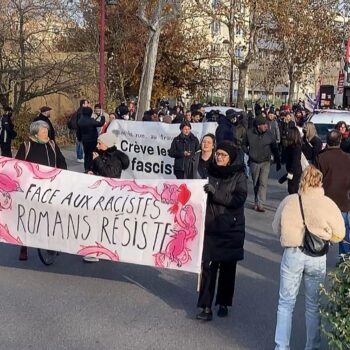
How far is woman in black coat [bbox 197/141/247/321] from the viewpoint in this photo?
6.38m

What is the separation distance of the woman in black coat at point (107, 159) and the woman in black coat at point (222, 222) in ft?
7.18

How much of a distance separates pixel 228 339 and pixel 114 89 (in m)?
31.1

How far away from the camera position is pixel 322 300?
523cm

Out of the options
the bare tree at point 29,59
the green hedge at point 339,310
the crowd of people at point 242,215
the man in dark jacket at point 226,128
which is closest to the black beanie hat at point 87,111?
the man in dark jacket at point 226,128

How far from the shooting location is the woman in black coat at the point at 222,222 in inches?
251

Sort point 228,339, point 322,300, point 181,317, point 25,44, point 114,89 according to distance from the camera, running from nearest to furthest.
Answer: point 322,300
point 228,339
point 181,317
point 25,44
point 114,89

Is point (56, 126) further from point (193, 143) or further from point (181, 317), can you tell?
point (181, 317)

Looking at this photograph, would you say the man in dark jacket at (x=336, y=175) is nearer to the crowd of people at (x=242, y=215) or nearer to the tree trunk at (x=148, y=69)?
the crowd of people at (x=242, y=215)

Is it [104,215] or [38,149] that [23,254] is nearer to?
[38,149]

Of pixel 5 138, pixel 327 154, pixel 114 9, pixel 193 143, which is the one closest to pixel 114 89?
pixel 114 9

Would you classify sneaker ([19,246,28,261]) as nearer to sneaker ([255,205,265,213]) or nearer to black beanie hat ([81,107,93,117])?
sneaker ([255,205,265,213])

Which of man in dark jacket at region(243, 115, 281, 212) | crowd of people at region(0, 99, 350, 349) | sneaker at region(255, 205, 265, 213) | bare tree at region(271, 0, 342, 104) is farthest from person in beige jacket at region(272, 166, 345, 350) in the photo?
bare tree at region(271, 0, 342, 104)

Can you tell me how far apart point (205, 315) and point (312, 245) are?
1600mm

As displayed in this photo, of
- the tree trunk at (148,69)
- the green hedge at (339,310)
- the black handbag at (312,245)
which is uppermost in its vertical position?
the tree trunk at (148,69)
